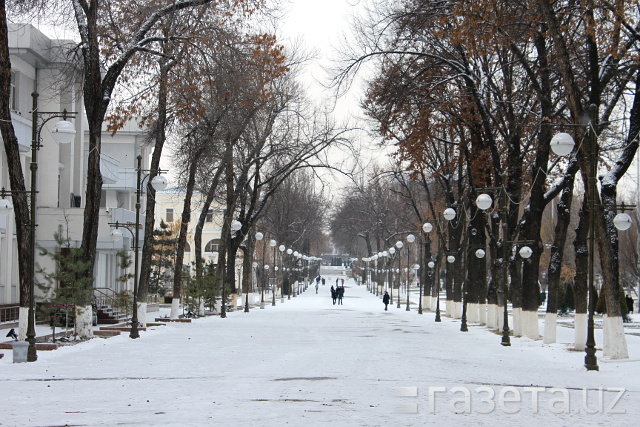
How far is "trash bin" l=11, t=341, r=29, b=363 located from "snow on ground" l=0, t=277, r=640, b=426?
10.5 inches

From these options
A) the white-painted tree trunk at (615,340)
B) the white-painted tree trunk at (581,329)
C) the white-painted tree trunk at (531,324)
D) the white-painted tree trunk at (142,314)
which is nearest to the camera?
the white-painted tree trunk at (615,340)

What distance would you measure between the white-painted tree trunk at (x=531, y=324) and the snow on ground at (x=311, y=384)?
1.70 m

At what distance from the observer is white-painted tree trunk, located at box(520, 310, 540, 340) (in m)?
30.5

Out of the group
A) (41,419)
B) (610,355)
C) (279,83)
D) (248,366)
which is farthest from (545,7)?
(279,83)

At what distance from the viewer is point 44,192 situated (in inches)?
1646

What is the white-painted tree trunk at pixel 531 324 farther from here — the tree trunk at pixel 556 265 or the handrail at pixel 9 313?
the handrail at pixel 9 313

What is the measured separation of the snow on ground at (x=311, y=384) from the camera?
12609 mm

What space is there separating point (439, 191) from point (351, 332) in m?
24.3

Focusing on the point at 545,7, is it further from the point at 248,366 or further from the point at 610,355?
the point at 248,366

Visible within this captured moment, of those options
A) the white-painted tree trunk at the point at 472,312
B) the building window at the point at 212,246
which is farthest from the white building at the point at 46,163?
the building window at the point at 212,246

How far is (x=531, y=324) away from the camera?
100ft

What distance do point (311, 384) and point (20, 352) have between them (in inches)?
301

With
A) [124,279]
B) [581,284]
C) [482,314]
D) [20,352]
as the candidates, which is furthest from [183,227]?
[20,352]

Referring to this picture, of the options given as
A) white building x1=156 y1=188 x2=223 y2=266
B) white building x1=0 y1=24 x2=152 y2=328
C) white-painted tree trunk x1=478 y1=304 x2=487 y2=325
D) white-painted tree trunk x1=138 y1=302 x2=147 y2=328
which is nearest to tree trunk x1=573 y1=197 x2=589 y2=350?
white-painted tree trunk x1=138 y1=302 x2=147 y2=328
